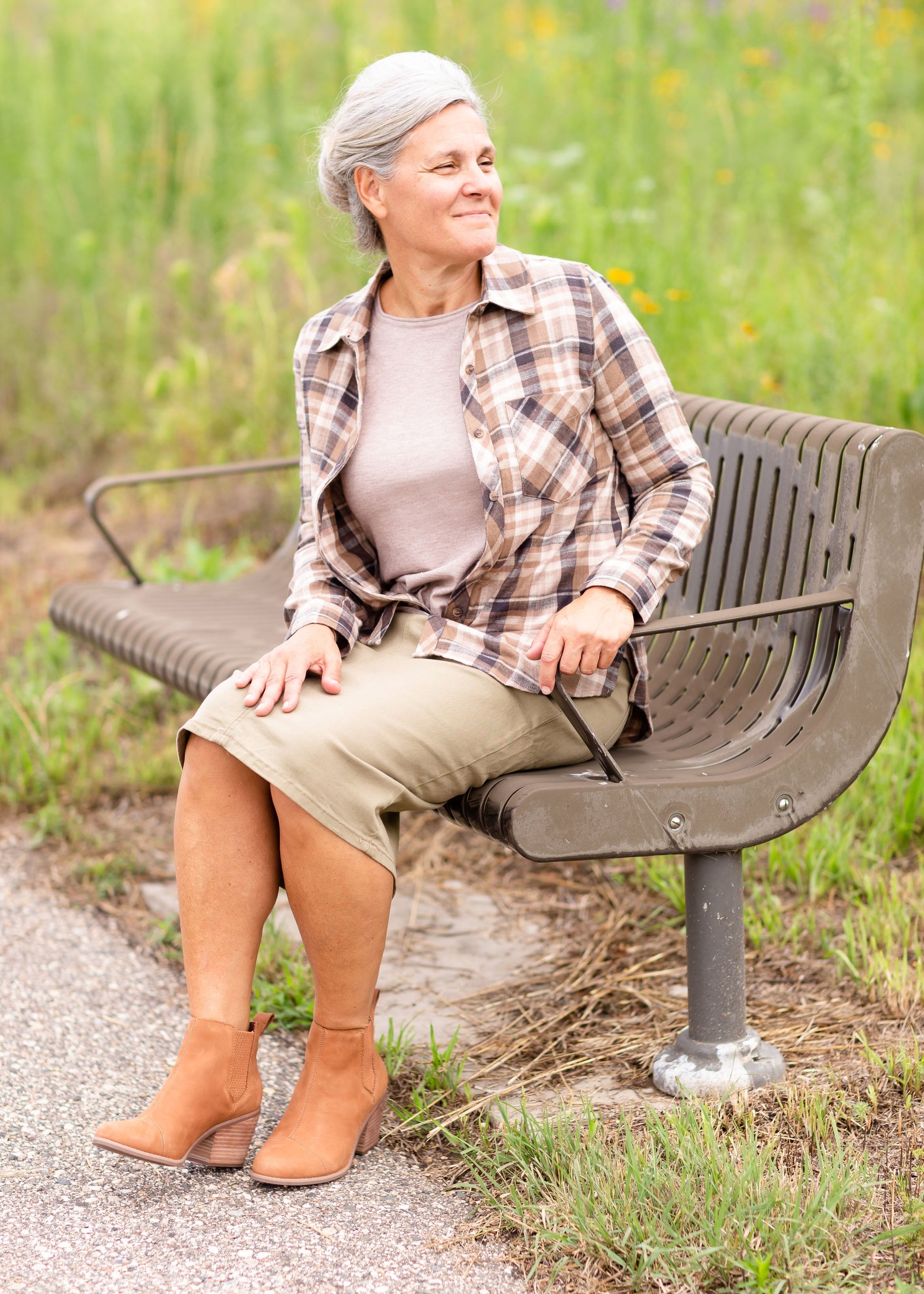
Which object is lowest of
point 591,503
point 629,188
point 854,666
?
point 854,666

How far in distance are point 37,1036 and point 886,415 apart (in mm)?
2828

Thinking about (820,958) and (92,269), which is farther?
(92,269)

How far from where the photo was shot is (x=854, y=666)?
231 centimetres

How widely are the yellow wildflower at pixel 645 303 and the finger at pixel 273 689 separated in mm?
1922

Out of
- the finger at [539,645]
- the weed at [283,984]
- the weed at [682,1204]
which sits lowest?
the weed at [283,984]

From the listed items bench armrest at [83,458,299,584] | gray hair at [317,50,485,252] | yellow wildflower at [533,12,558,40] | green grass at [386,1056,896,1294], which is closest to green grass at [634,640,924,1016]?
green grass at [386,1056,896,1294]

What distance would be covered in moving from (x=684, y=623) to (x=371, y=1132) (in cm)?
94

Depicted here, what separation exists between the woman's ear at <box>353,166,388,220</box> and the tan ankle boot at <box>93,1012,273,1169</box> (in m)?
1.35

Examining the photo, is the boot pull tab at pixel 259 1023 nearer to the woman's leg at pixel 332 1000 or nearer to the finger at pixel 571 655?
the woman's leg at pixel 332 1000

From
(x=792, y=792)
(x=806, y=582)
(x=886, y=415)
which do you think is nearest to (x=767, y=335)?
(x=886, y=415)

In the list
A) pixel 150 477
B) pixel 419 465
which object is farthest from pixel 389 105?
pixel 150 477

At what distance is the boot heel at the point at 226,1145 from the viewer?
2191mm

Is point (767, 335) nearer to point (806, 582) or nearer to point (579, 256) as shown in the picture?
point (579, 256)

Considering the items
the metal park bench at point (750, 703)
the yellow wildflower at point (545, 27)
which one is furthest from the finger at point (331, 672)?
the yellow wildflower at point (545, 27)
